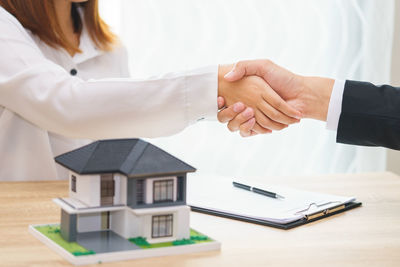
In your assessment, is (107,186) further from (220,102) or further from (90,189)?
(220,102)

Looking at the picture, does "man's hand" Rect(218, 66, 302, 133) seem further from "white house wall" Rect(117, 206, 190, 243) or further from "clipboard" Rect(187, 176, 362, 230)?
"white house wall" Rect(117, 206, 190, 243)

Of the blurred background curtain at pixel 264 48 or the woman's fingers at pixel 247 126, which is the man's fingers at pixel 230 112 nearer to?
the woman's fingers at pixel 247 126

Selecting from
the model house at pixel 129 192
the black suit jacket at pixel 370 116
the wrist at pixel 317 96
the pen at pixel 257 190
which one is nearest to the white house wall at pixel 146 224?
the model house at pixel 129 192

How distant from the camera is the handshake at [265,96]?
1.71m

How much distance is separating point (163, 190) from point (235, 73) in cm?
73

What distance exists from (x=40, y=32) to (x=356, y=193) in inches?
43.3

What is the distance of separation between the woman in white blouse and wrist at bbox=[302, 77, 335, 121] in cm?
8

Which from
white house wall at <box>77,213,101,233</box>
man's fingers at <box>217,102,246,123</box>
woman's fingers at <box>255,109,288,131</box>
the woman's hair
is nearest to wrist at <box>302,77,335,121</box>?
woman's fingers at <box>255,109,288,131</box>

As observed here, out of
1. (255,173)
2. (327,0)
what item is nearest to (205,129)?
(255,173)

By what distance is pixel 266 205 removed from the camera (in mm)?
1344

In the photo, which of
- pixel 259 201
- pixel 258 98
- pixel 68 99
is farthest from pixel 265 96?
pixel 68 99

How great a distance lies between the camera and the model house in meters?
0.99

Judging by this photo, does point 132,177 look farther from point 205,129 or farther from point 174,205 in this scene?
point 205,129

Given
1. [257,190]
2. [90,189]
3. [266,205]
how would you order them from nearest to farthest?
[90,189] → [266,205] → [257,190]
